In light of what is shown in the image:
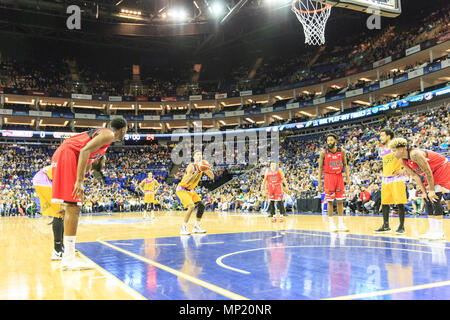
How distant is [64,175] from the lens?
4328 mm

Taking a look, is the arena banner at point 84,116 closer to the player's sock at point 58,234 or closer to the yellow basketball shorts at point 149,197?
the yellow basketball shorts at point 149,197

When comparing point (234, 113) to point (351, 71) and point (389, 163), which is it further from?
point (389, 163)

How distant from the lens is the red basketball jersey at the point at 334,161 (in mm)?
8281

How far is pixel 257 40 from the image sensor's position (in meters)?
41.6

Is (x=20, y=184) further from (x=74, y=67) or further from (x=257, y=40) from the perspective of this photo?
(x=257, y=40)

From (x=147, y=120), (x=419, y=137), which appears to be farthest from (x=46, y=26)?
(x=419, y=137)

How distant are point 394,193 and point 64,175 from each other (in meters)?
6.76

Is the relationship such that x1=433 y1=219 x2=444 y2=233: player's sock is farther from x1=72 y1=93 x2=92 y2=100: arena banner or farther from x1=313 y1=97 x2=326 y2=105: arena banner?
x1=72 y1=93 x2=92 y2=100: arena banner

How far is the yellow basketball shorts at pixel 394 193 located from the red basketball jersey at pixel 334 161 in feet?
3.67

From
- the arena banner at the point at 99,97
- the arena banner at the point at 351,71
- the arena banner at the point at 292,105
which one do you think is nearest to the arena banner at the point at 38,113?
the arena banner at the point at 99,97

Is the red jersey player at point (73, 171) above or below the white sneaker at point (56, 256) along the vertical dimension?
above

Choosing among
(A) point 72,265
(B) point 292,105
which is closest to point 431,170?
(A) point 72,265
